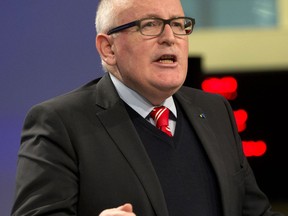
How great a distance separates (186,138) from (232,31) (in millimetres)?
2169

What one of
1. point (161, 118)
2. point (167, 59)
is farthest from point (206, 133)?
point (167, 59)

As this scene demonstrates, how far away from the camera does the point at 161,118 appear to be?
184cm

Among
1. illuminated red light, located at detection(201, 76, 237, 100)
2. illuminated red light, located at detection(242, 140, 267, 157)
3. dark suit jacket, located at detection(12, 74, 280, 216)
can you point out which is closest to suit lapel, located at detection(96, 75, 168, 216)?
dark suit jacket, located at detection(12, 74, 280, 216)

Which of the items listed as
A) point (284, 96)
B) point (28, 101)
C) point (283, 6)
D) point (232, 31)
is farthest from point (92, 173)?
point (283, 6)

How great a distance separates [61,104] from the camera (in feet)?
5.82

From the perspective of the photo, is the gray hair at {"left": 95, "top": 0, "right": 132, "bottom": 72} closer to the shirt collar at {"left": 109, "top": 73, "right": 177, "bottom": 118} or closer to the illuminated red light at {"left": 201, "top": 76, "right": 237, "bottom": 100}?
the shirt collar at {"left": 109, "top": 73, "right": 177, "bottom": 118}

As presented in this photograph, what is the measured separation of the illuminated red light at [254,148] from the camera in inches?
127

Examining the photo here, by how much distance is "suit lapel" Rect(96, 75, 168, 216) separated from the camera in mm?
1669

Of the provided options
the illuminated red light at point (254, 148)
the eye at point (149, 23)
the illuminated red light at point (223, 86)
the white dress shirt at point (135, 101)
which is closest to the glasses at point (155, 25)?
the eye at point (149, 23)

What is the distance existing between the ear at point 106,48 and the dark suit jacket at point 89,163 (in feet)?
0.23

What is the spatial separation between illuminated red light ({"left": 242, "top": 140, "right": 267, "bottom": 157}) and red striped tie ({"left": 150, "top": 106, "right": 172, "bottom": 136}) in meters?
1.45

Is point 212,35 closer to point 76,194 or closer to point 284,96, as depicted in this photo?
point 284,96

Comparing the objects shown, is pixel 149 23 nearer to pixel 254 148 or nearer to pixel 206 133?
pixel 206 133

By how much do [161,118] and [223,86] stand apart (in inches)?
55.8
